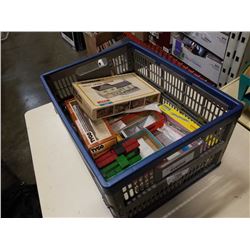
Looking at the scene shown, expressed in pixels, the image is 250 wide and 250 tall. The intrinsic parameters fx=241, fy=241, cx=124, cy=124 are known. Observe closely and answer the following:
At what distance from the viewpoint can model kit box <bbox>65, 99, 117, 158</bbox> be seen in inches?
24.3

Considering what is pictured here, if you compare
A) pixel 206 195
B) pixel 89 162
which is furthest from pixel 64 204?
pixel 206 195

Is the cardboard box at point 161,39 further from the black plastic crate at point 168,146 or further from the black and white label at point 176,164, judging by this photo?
the black and white label at point 176,164

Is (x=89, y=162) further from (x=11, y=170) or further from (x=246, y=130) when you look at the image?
(x=11, y=170)

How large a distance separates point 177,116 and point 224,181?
21cm

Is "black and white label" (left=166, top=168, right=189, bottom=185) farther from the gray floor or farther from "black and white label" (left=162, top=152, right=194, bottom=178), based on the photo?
the gray floor

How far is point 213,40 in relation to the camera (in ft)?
3.26

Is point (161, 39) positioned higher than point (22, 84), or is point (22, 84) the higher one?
point (161, 39)

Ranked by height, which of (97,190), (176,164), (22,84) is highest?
(176,164)

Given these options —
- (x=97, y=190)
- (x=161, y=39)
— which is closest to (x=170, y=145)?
(x=97, y=190)

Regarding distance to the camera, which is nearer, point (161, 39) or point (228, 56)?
point (228, 56)

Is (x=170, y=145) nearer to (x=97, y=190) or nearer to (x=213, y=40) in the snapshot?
(x=97, y=190)

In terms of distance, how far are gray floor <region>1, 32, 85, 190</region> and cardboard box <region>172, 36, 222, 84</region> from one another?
110cm

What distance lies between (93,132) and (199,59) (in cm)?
73

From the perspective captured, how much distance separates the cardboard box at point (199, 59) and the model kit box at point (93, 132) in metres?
0.64
